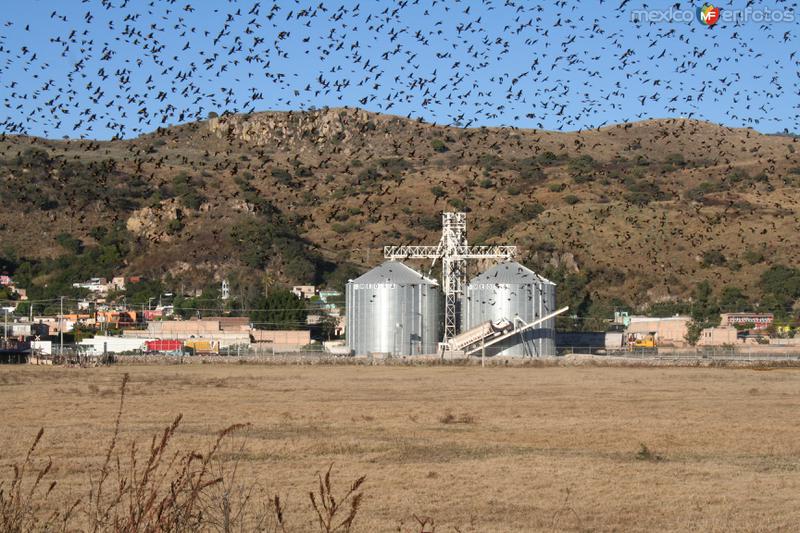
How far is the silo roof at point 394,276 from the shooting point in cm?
9175

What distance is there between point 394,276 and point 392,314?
3.26m

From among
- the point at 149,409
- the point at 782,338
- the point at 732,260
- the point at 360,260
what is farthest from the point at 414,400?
the point at 360,260

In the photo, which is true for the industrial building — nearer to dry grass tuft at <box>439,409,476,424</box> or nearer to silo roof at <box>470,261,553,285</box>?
silo roof at <box>470,261,553,285</box>

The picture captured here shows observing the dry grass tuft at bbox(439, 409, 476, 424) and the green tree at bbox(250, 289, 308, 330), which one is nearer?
the dry grass tuft at bbox(439, 409, 476, 424)

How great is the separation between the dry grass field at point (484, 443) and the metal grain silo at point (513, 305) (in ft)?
110

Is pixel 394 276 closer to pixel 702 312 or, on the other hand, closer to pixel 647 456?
pixel 702 312

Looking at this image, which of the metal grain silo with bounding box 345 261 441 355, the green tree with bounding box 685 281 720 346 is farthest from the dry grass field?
the green tree with bounding box 685 281 720 346

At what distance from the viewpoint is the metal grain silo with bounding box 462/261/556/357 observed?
90.7m

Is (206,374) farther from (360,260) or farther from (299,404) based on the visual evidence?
(360,260)

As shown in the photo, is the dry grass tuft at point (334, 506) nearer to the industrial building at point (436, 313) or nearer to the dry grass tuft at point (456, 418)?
the dry grass tuft at point (456, 418)

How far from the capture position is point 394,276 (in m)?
92.1

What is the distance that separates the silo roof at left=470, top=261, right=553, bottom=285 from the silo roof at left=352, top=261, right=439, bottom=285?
4148 millimetres

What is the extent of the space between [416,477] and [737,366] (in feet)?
196

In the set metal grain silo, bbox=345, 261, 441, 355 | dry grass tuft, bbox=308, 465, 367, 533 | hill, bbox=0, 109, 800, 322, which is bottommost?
dry grass tuft, bbox=308, 465, 367, 533
